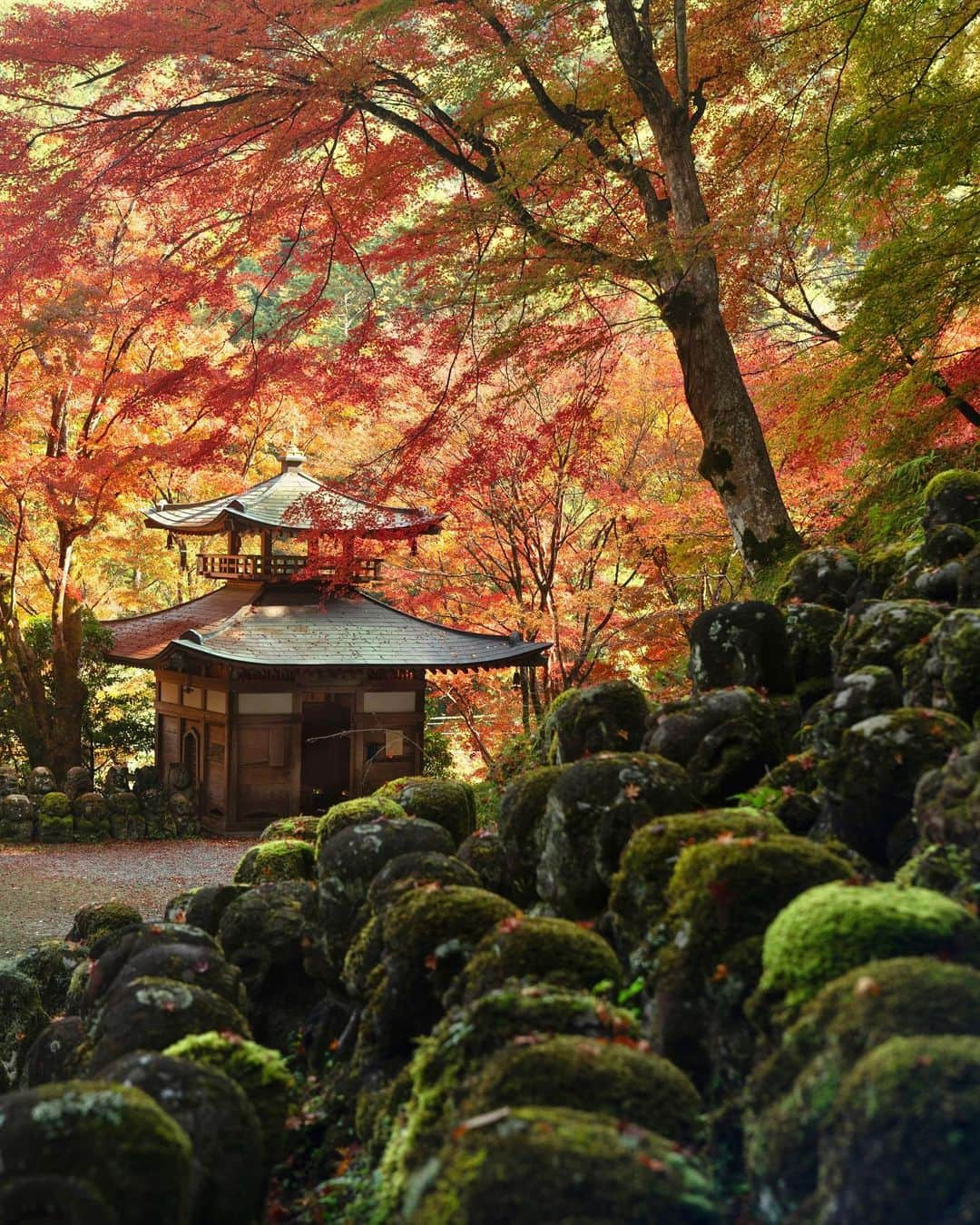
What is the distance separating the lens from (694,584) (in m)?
15.1

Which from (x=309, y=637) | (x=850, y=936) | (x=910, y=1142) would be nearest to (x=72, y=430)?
(x=309, y=637)

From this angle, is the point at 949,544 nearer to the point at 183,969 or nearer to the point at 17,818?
the point at 183,969

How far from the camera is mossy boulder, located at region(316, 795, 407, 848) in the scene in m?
5.11

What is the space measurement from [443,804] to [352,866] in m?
0.95

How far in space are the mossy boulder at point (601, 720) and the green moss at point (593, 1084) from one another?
2.25 metres

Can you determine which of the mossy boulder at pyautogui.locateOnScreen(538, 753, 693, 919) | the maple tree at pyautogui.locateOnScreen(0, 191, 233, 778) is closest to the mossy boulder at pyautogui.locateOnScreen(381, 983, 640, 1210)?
the mossy boulder at pyautogui.locateOnScreen(538, 753, 693, 919)

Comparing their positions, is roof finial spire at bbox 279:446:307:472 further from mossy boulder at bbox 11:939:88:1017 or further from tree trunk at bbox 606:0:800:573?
mossy boulder at bbox 11:939:88:1017

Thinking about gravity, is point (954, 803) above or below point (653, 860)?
above

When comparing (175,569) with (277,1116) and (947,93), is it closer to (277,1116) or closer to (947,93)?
(947,93)

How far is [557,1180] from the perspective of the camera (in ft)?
6.56

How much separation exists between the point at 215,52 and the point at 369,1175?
6593 millimetres

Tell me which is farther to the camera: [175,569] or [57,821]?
[175,569]

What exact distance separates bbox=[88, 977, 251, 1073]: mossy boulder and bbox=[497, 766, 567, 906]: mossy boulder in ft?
3.94

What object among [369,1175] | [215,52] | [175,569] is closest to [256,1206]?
[369,1175]
